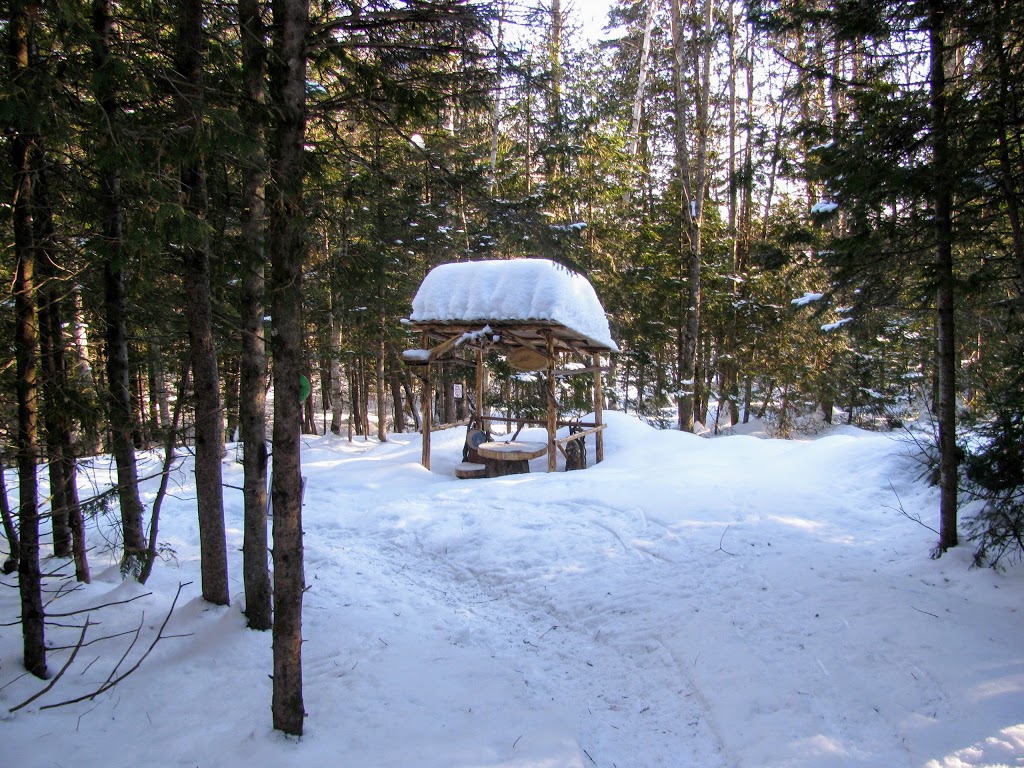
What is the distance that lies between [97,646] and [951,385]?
7.70 metres

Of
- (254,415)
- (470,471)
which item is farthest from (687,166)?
(254,415)

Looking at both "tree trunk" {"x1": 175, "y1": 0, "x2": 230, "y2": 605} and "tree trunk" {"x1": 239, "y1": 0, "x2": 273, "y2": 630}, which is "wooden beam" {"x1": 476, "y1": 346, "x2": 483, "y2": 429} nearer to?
"tree trunk" {"x1": 239, "y1": 0, "x2": 273, "y2": 630}

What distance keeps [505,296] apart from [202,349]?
6.01m

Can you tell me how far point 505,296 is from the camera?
33.7ft

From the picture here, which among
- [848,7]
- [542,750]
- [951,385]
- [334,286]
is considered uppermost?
[848,7]

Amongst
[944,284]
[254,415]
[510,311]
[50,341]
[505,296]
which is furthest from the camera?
[505,296]

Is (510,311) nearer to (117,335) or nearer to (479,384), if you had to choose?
(479,384)

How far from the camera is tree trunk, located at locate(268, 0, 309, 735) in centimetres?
347

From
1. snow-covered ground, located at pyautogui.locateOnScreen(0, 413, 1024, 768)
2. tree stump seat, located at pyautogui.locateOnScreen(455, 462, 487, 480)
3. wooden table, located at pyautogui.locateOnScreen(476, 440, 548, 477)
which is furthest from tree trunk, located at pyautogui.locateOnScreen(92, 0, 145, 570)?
wooden table, located at pyautogui.locateOnScreen(476, 440, 548, 477)

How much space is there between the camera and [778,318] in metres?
18.1

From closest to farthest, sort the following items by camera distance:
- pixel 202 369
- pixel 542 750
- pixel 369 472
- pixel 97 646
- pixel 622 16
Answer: pixel 542 750 < pixel 97 646 < pixel 202 369 < pixel 369 472 < pixel 622 16

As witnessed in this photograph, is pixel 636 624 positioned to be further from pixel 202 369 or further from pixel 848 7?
pixel 848 7

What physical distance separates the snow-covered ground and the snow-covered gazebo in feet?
11.2

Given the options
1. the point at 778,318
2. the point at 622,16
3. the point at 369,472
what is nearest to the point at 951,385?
the point at 369,472
